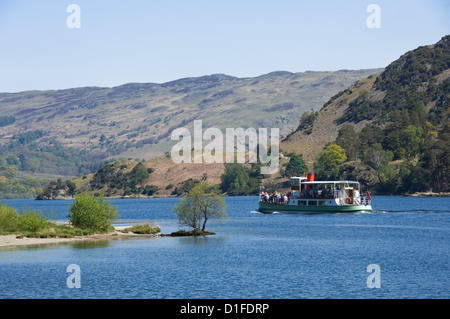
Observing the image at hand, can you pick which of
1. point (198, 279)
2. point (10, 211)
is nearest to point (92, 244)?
point (10, 211)

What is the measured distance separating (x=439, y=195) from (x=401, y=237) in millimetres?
121751

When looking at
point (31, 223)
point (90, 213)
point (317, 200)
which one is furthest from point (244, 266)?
point (317, 200)

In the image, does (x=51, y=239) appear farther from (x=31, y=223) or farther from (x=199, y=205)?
(x=199, y=205)

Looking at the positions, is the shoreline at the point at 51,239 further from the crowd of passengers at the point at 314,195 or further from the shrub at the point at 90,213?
the crowd of passengers at the point at 314,195

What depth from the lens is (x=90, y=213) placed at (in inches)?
3280

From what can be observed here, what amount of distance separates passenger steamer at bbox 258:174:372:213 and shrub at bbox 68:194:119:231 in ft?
174

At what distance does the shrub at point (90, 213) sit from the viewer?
82.4 metres

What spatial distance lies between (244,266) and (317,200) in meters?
76.3

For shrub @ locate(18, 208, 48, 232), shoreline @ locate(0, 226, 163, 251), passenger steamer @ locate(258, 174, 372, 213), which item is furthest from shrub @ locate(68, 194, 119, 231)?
passenger steamer @ locate(258, 174, 372, 213)

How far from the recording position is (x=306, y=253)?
223 ft

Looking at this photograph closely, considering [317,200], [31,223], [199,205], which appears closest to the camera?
[31,223]

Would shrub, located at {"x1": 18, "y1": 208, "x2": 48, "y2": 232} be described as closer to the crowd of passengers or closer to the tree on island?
the tree on island

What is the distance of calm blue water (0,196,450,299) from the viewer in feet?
153
